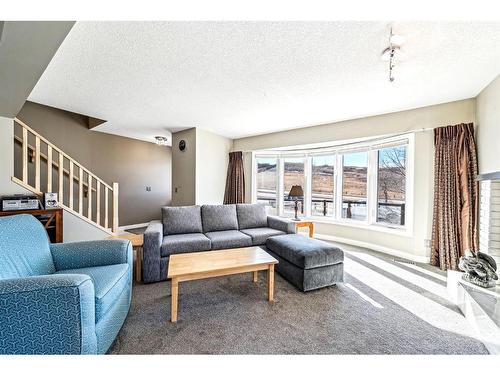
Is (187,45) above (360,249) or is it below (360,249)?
above

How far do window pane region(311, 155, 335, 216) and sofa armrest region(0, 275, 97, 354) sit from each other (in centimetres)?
407

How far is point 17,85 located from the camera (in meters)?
2.10

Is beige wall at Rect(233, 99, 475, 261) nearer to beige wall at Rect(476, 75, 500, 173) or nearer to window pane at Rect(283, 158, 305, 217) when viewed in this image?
beige wall at Rect(476, 75, 500, 173)

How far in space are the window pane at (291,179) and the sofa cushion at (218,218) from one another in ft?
5.77

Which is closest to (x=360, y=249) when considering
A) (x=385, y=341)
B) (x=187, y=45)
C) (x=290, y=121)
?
(x=385, y=341)

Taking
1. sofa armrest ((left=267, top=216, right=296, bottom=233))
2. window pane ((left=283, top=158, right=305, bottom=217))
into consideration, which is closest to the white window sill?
window pane ((left=283, top=158, right=305, bottom=217))

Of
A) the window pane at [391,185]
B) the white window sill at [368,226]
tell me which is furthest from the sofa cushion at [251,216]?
the window pane at [391,185]

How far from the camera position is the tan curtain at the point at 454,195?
2.53 meters

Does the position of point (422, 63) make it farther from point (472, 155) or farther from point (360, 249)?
point (360, 249)

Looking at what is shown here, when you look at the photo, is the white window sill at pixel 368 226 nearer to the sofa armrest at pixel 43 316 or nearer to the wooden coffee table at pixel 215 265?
the wooden coffee table at pixel 215 265

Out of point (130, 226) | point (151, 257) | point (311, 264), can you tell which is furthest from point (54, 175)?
point (311, 264)

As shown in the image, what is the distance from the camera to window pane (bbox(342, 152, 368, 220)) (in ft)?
12.7
